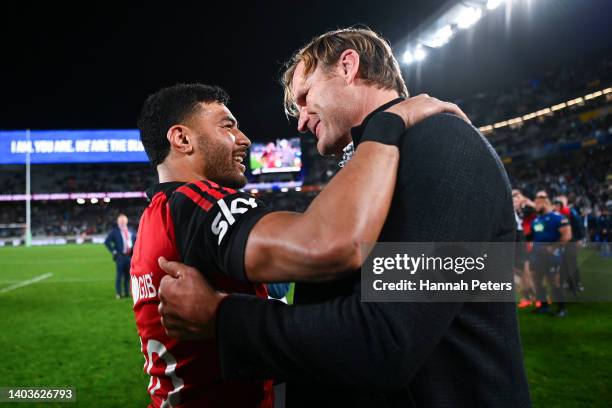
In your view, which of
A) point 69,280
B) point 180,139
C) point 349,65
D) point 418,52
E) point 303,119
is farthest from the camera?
point 418,52

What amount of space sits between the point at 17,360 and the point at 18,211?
51.5m

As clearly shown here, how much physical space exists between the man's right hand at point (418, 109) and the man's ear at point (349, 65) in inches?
9.8

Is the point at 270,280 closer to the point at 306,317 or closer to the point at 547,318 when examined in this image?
the point at 306,317

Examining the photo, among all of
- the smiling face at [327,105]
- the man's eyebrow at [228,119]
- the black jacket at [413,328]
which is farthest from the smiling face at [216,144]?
the black jacket at [413,328]

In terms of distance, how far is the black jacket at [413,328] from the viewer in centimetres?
106

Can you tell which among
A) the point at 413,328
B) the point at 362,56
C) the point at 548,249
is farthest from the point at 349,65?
the point at 548,249

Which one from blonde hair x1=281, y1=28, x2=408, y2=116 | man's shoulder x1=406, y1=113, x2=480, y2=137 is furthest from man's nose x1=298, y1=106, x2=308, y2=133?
man's shoulder x1=406, y1=113, x2=480, y2=137

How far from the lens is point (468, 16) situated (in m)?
18.3

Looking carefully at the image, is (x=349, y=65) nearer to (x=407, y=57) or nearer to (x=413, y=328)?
(x=413, y=328)

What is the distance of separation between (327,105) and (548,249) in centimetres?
831

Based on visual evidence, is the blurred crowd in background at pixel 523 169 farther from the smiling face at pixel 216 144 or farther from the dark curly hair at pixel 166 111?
the dark curly hair at pixel 166 111

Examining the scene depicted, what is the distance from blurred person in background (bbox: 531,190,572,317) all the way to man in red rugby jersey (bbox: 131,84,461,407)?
24.9ft

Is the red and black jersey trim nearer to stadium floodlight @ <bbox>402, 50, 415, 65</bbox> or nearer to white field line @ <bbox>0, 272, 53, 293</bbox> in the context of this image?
white field line @ <bbox>0, 272, 53, 293</bbox>

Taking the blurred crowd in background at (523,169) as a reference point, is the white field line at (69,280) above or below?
below
